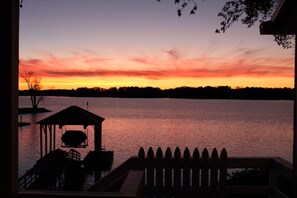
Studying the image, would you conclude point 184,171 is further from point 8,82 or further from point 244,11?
point 244,11

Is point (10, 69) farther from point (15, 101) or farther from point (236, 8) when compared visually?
point (236, 8)

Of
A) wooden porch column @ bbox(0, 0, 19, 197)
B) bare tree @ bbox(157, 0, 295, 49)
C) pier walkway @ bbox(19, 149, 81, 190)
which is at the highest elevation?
bare tree @ bbox(157, 0, 295, 49)

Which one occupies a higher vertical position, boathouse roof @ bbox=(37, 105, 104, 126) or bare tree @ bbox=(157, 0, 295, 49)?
bare tree @ bbox=(157, 0, 295, 49)

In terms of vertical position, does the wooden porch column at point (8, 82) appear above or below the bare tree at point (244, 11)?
below

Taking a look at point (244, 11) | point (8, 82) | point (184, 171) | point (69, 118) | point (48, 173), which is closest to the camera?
point (8, 82)

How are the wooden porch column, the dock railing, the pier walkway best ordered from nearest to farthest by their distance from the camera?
the wooden porch column < the dock railing < the pier walkway

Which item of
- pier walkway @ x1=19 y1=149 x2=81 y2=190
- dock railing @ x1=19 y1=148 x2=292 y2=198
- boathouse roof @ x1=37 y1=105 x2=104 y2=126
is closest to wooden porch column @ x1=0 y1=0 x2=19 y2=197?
dock railing @ x1=19 y1=148 x2=292 y2=198

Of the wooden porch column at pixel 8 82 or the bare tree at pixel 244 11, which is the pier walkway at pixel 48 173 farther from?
the wooden porch column at pixel 8 82

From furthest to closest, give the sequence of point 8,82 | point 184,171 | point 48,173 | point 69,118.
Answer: point 69,118 < point 48,173 < point 184,171 < point 8,82

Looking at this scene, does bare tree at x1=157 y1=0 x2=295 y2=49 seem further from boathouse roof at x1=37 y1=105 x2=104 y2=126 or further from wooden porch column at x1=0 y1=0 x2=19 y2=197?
boathouse roof at x1=37 y1=105 x2=104 y2=126

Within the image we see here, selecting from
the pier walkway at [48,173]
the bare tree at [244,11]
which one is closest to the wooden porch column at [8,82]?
the bare tree at [244,11]

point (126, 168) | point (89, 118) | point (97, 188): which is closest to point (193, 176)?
point (126, 168)

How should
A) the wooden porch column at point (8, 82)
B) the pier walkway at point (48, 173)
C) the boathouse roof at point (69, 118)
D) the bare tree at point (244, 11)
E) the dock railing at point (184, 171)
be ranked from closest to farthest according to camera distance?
the wooden porch column at point (8, 82)
the dock railing at point (184, 171)
the bare tree at point (244, 11)
the pier walkway at point (48, 173)
the boathouse roof at point (69, 118)

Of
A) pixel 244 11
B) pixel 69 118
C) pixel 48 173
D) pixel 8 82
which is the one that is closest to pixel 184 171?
pixel 8 82
